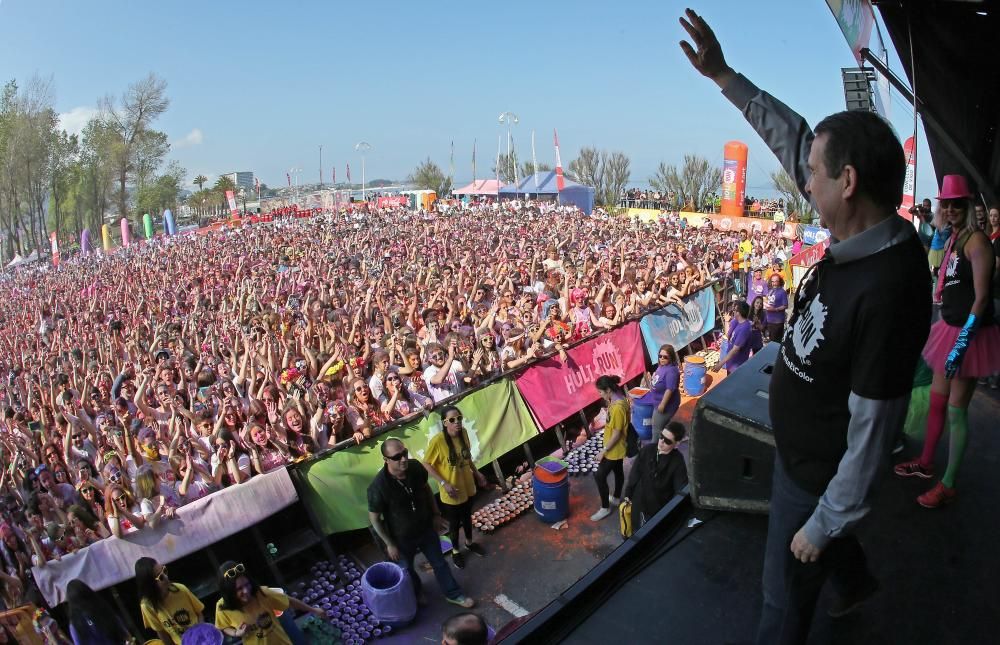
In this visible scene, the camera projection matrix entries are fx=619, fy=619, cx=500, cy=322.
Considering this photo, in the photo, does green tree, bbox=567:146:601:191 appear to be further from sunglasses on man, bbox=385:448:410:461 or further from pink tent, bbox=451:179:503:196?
sunglasses on man, bbox=385:448:410:461

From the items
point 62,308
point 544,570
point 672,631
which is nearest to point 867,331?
point 672,631

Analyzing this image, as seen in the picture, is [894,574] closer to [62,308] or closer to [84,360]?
[84,360]

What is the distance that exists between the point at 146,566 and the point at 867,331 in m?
4.73

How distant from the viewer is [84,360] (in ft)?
31.6

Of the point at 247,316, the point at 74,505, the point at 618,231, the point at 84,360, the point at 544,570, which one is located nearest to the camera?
the point at 74,505

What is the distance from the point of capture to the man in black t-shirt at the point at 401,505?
16.2 feet

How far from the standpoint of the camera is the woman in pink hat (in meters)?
2.77

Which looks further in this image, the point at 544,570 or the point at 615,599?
the point at 544,570

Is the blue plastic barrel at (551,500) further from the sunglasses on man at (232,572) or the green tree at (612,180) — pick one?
the green tree at (612,180)

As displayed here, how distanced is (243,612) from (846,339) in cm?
415

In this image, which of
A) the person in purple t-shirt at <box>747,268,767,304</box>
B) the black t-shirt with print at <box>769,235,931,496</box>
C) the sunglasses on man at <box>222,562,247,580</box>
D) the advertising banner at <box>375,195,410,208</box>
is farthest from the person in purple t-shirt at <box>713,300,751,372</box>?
the advertising banner at <box>375,195,410,208</box>

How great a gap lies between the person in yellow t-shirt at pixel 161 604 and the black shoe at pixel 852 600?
13.5ft

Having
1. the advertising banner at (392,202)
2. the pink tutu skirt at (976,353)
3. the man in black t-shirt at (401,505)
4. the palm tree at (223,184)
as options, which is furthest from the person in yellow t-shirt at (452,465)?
the palm tree at (223,184)

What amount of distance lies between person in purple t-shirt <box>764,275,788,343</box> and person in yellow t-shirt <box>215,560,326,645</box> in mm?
8519
